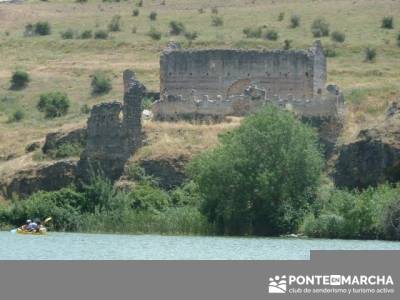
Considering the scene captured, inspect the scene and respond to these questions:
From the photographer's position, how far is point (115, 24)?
4513 inches

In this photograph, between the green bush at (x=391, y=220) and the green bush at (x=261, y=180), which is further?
the green bush at (x=261, y=180)

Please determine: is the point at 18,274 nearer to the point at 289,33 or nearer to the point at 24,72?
the point at 24,72

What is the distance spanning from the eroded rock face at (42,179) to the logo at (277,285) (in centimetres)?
3581

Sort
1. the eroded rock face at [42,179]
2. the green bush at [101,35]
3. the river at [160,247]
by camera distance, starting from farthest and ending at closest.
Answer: the green bush at [101,35], the eroded rock face at [42,179], the river at [160,247]

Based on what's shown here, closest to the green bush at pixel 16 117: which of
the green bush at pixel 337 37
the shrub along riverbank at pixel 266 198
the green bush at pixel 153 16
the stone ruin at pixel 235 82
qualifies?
the stone ruin at pixel 235 82

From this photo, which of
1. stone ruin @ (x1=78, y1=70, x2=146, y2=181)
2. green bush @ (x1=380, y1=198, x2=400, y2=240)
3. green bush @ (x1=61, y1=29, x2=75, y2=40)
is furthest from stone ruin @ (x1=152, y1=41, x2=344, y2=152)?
green bush @ (x1=61, y1=29, x2=75, y2=40)

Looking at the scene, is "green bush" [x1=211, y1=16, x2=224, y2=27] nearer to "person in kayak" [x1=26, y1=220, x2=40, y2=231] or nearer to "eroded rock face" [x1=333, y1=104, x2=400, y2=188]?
"eroded rock face" [x1=333, y1=104, x2=400, y2=188]

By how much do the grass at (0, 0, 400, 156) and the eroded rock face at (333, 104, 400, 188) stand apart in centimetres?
596

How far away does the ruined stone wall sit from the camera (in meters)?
81.4

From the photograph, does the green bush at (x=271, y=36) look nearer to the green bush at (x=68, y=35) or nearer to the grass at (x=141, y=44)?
the grass at (x=141, y=44)

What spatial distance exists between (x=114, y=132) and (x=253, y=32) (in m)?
31.9

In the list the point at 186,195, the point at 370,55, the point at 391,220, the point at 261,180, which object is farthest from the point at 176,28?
the point at 391,220

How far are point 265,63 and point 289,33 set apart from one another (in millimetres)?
26980

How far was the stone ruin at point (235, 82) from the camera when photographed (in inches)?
3093
